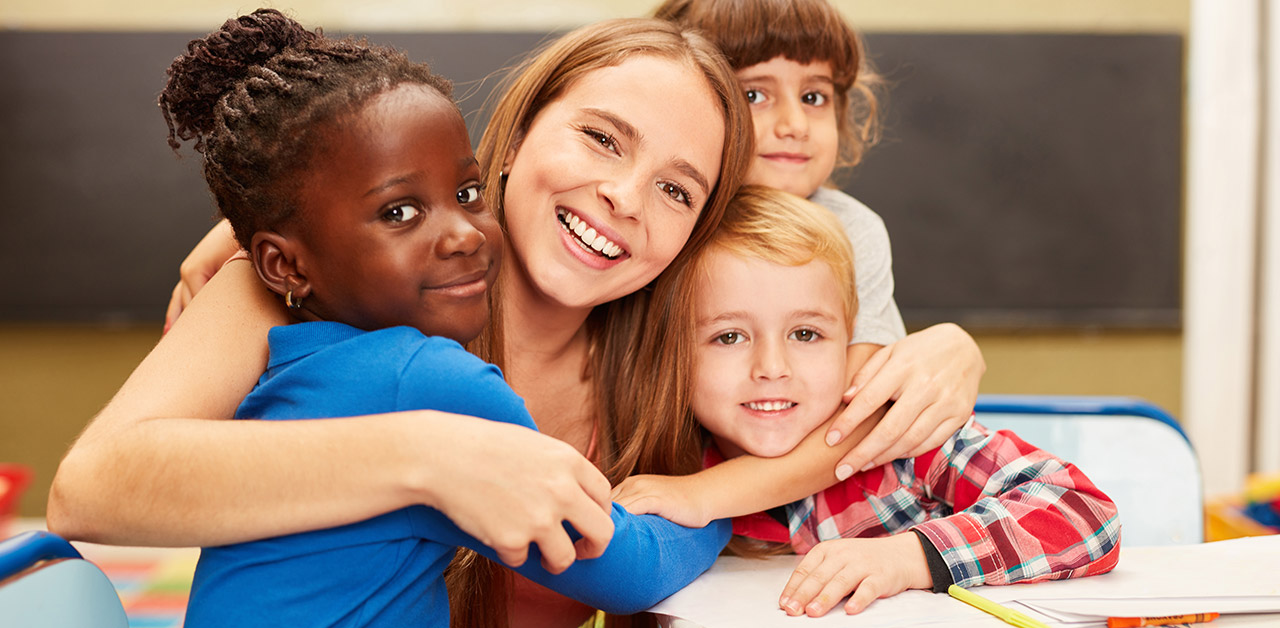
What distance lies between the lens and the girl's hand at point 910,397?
1.18 meters

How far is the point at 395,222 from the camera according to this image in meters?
0.83

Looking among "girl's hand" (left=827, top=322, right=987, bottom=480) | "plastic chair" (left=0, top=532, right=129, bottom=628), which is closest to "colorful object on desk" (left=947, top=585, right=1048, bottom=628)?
"girl's hand" (left=827, top=322, right=987, bottom=480)

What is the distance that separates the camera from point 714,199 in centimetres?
135

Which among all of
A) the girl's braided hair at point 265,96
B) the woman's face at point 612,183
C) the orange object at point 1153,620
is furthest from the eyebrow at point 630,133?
the orange object at point 1153,620

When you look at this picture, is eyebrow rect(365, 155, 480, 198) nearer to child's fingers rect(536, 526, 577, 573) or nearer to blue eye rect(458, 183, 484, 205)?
blue eye rect(458, 183, 484, 205)

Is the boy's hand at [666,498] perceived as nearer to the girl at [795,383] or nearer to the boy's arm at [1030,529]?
the girl at [795,383]

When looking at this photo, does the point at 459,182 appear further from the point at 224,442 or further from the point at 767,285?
the point at 767,285

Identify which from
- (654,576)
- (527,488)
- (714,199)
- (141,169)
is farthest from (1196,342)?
(141,169)

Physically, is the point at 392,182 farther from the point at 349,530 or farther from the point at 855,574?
the point at 855,574

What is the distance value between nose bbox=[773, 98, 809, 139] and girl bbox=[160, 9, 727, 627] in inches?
31.6

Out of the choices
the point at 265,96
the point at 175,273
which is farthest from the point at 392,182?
the point at 175,273

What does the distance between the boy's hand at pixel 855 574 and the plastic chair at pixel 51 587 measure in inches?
24.3

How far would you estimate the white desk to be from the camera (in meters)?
0.90

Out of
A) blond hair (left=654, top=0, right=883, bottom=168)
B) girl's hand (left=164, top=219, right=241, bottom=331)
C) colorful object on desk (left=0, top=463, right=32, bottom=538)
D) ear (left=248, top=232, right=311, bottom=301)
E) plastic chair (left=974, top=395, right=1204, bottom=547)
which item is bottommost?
colorful object on desk (left=0, top=463, right=32, bottom=538)
